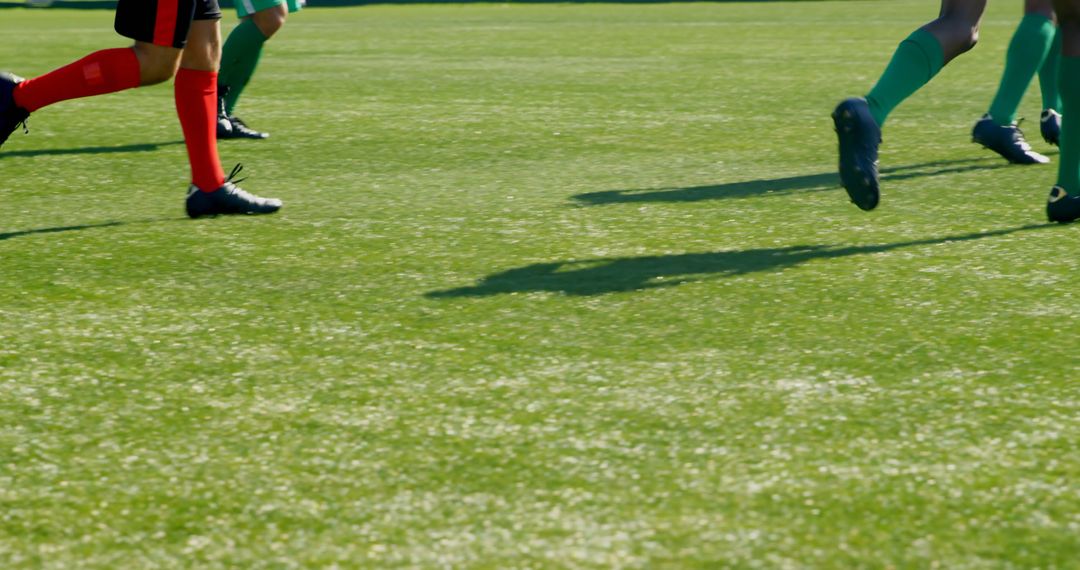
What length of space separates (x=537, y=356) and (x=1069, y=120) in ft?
6.37

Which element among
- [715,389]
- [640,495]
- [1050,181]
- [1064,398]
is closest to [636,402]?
[715,389]

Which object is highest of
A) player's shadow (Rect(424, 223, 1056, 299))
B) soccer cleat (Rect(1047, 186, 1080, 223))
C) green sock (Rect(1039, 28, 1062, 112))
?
player's shadow (Rect(424, 223, 1056, 299))

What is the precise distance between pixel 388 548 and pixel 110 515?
422mm

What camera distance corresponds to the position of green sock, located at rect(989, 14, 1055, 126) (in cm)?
562

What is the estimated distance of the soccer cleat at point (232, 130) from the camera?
6.46m

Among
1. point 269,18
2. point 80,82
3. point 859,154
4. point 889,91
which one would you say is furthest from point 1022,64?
point 80,82

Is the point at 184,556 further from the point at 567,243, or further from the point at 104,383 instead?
the point at 567,243

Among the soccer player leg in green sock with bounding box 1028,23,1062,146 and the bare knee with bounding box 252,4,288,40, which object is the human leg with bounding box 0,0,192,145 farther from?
the soccer player leg in green sock with bounding box 1028,23,1062,146

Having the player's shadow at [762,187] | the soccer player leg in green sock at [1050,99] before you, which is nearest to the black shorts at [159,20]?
the player's shadow at [762,187]

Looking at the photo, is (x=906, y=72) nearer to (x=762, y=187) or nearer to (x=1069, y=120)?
(x=1069, y=120)

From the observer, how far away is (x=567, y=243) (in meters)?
4.25

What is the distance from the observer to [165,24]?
4461 mm

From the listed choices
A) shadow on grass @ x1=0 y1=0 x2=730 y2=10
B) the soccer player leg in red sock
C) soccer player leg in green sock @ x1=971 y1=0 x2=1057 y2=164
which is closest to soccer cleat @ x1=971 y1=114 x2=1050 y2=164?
soccer player leg in green sock @ x1=971 y1=0 x2=1057 y2=164

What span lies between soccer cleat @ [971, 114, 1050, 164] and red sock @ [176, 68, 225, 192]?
8.56 ft
